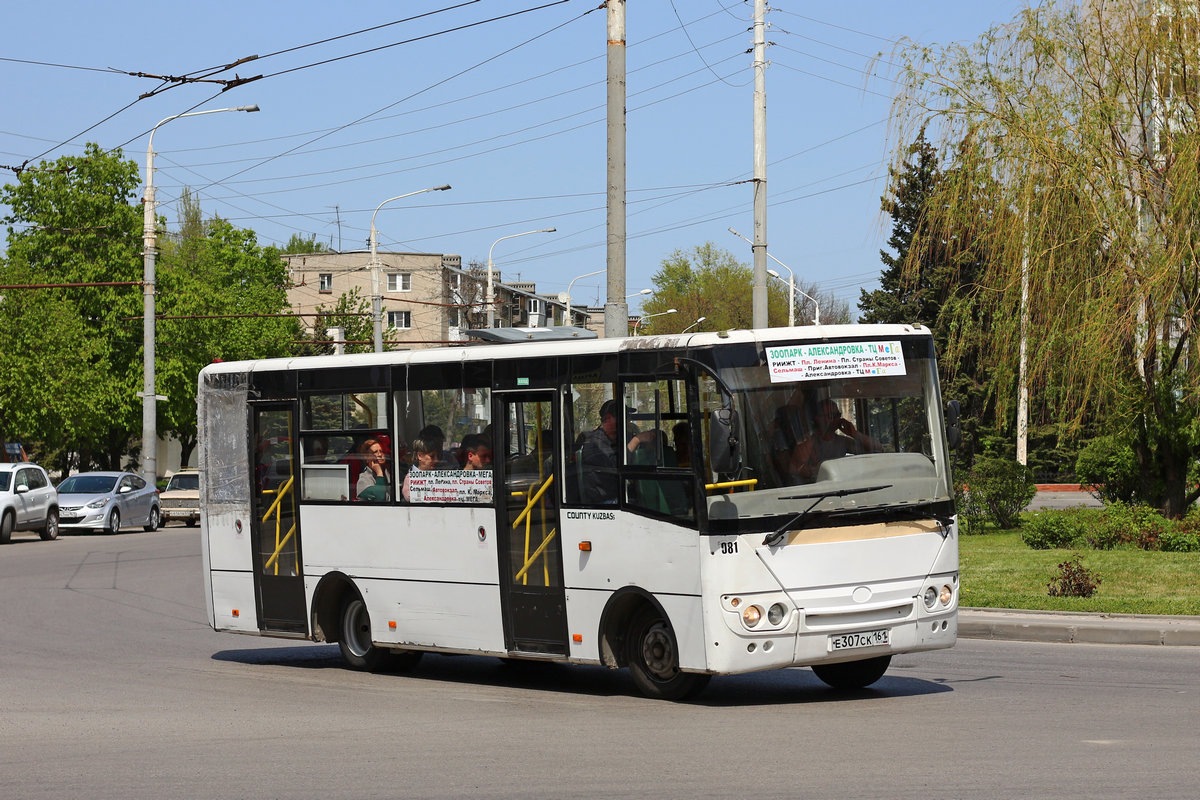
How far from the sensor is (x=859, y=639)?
10633 mm

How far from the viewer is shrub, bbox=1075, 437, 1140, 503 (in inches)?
1062

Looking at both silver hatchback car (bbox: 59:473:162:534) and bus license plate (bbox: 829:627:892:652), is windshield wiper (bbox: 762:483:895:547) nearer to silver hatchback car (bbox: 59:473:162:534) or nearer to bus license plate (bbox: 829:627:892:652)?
bus license plate (bbox: 829:627:892:652)

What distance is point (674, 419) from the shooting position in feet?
35.5

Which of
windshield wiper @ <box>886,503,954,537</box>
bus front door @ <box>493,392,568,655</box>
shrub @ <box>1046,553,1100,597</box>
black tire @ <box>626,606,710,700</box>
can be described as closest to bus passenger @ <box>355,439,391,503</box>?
bus front door @ <box>493,392,568,655</box>

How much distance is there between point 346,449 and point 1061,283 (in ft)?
47.0

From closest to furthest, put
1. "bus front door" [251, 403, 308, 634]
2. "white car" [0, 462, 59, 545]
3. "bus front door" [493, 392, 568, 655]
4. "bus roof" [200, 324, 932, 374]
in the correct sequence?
"bus roof" [200, 324, 932, 374] < "bus front door" [493, 392, 568, 655] < "bus front door" [251, 403, 308, 634] < "white car" [0, 462, 59, 545]

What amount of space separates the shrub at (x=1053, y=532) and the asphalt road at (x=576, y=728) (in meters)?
9.46

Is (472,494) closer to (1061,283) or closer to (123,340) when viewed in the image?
(1061,283)

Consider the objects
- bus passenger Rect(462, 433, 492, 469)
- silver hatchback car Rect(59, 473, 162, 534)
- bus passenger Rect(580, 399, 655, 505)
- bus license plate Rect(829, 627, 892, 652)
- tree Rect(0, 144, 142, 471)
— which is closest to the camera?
bus license plate Rect(829, 627, 892, 652)

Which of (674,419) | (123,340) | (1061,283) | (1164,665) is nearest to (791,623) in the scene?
(674,419)

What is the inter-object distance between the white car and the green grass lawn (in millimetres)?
22355

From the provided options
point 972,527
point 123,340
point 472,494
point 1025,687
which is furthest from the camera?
point 123,340

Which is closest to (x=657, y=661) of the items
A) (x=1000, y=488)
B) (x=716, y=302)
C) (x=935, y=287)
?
(x=1000, y=488)

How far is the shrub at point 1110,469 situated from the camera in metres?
27.0
